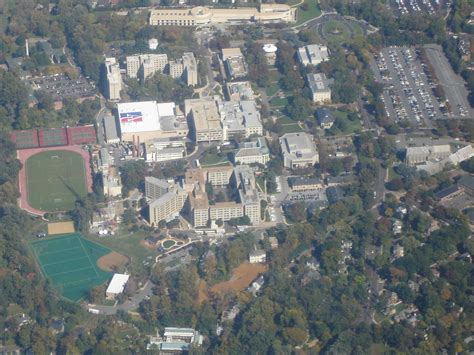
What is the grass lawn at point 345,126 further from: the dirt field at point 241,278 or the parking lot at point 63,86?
the parking lot at point 63,86

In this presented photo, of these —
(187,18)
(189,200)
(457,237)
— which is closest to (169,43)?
(187,18)

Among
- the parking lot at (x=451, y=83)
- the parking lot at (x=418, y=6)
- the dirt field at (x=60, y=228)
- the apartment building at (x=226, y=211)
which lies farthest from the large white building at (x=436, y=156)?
the dirt field at (x=60, y=228)

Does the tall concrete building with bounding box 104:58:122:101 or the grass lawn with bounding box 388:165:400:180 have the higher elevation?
the tall concrete building with bounding box 104:58:122:101

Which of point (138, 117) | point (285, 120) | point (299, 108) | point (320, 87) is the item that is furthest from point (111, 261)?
point (320, 87)

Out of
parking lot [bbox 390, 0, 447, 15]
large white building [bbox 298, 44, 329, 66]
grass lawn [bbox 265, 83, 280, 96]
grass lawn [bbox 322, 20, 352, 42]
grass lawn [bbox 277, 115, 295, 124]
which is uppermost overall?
large white building [bbox 298, 44, 329, 66]

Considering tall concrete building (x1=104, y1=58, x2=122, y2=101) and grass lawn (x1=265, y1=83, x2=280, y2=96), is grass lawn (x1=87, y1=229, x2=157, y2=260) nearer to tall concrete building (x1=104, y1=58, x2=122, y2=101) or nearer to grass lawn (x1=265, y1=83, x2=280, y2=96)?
tall concrete building (x1=104, y1=58, x2=122, y2=101)

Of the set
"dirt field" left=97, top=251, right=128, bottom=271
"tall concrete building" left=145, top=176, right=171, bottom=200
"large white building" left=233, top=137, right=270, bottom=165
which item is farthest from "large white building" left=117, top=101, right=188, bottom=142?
"dirt field" left=97, top=251, right=128, bottom=271

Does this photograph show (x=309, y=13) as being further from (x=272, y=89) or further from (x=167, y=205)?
(x=167, y=205)
